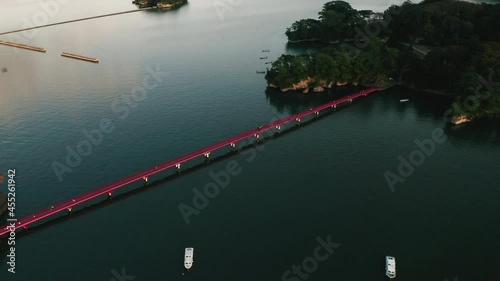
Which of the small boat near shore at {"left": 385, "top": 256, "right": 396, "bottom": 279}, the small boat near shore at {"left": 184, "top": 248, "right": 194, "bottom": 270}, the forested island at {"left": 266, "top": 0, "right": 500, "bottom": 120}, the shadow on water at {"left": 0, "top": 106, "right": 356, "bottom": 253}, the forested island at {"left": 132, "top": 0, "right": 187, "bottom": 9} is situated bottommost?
the small boat near shore at {"left": 385, "top": 256, "right": 396, "bottom": 279}

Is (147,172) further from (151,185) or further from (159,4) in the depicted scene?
(159,4)

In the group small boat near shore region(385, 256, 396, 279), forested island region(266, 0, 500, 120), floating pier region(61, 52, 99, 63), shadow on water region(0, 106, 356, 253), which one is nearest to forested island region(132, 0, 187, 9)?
floating pier region(61, 52, 99, 63)

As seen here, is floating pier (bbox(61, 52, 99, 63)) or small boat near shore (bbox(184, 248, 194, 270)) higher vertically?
floating pier (bbox(61, 52, 99, 63))

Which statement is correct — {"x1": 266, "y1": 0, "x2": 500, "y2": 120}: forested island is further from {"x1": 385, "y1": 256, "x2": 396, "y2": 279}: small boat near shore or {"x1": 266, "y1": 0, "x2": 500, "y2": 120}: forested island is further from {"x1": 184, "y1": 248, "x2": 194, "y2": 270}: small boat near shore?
{"x1": 184, "y1": 248, "x2": 194, "y2": 270}: small boat near shore

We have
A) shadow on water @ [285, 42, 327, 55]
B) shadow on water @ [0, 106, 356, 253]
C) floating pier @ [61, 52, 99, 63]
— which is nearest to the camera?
shadow on water @ [0, 106, 356, 253]

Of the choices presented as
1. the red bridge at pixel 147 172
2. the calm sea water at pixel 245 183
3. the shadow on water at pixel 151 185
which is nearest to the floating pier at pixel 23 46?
the calm sea water at pixel 245 183

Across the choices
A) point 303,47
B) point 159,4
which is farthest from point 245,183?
point 159,4
